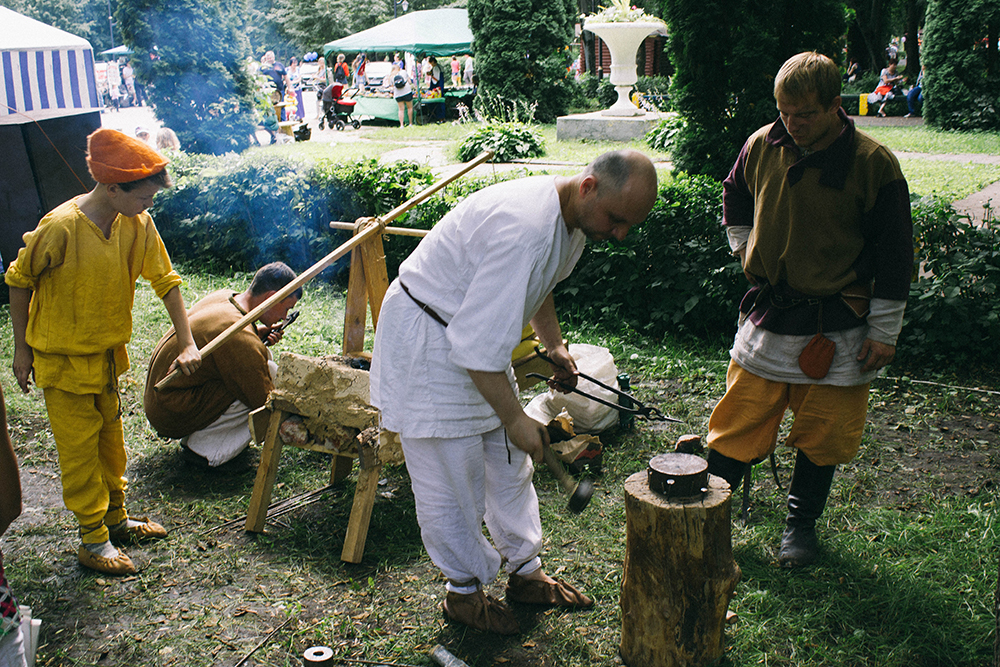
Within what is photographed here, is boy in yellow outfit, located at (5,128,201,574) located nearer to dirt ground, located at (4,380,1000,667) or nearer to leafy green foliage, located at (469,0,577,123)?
dirt ground, located at (4,380,1000,667)

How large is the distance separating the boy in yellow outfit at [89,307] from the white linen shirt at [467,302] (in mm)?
1346

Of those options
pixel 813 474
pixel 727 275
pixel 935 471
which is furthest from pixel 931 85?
pixel 813 474

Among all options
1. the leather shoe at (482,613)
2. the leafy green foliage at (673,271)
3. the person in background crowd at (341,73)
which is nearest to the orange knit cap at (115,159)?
the leather shoe at (482,613)

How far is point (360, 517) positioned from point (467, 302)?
159 centimetres

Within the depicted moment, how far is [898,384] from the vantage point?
5137mm

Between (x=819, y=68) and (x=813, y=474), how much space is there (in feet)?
5.40

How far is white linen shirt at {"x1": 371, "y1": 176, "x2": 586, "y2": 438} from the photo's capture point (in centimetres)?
239

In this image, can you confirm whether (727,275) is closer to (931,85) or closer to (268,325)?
(268,325)

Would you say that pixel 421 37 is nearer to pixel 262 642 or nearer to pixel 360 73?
pixel 360 73

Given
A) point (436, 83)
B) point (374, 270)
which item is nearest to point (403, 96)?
point (436, 83)

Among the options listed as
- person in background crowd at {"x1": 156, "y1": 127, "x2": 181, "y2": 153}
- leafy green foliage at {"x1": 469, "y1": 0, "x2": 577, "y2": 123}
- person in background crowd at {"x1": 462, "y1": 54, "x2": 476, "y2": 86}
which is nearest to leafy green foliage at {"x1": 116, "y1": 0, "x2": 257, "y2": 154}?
person in background crowd at {"x1": 156, "y1": 127, "x2": 181, "y2": 153}

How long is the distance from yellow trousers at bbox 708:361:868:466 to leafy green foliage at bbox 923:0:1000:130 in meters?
14.7

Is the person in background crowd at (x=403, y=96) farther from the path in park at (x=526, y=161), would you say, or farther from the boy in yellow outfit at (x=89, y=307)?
the boy in yellow outfit at (x=89, y=307)

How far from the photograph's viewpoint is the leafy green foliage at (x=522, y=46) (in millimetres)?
18438
